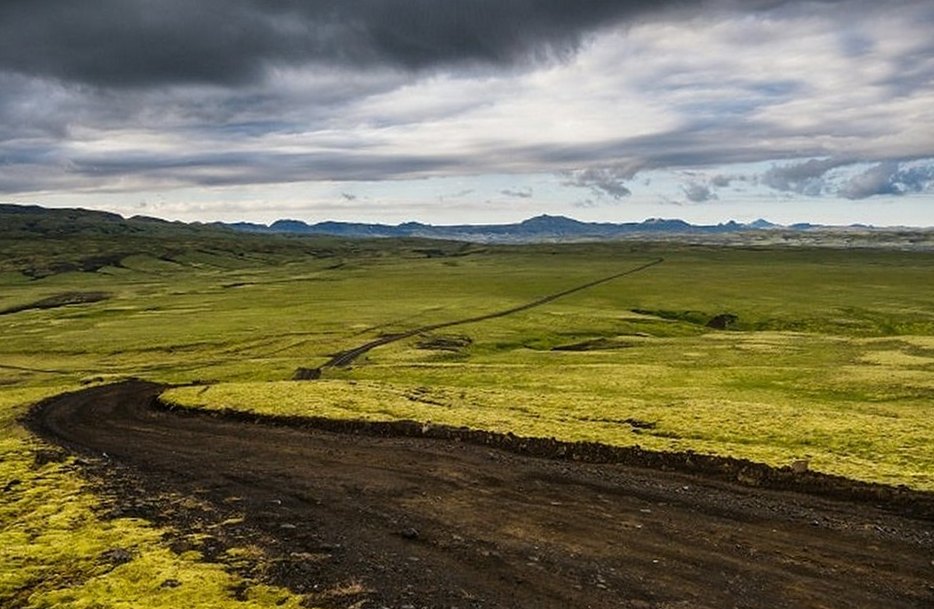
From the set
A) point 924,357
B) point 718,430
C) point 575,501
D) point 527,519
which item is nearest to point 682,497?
point 575,501

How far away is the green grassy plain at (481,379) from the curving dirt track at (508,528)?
9.49ft

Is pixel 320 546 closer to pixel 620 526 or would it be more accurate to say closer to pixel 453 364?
pixel 620 526

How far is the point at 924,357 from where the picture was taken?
90.8m

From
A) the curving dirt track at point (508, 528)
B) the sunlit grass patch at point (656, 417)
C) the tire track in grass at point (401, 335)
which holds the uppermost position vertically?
the curving dirt track at point (508, 528)

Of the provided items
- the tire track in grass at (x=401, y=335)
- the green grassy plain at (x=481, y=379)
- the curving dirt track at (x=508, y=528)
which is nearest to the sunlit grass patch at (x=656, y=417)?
the green grassy plain at (x=481, y=379)

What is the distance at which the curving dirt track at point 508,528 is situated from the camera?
23828 mm

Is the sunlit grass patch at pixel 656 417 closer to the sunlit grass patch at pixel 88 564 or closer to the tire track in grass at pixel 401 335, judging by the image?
the sunlit grass patch at pixel 88 564

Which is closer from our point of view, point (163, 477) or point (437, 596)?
point (437, 596)

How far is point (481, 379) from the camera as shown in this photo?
7869cm

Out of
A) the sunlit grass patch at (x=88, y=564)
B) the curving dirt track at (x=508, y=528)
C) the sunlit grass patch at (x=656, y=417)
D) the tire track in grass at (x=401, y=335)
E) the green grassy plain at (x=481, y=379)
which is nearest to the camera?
the sunlit grass patch at (x=88, y=564)

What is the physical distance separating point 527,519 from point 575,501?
3.42 metres

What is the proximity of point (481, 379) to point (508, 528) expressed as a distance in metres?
49.1

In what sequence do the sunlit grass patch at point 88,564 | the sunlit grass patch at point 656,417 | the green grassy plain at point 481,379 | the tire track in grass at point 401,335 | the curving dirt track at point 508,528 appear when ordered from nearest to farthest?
the sunlit grass patch at point 88,564
the curving dirt track at point 508,528
the green grassy plain at point 481,379
the sunlit grass patch at point 656,417
the tire track in grass at point 401,335

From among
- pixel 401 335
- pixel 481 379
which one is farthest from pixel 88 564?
pixel 401 335
